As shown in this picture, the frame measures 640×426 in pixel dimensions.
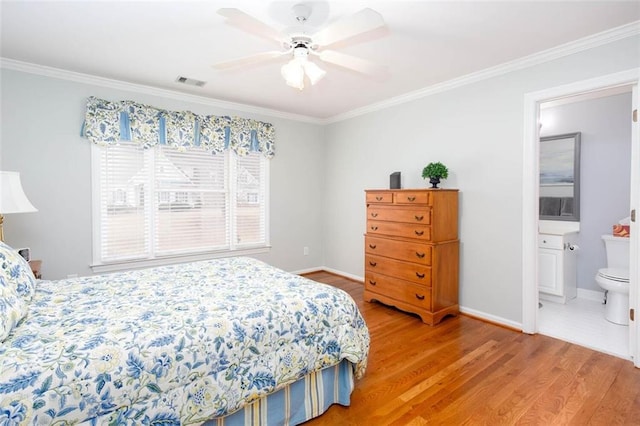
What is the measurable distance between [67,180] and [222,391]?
3011 millimetres

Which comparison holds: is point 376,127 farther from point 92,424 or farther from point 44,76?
point 92,424

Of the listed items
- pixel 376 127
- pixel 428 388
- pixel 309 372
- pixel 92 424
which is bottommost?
pixel 428 388

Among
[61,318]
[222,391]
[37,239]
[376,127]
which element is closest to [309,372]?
[222,391]

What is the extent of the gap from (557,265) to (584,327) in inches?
30.7

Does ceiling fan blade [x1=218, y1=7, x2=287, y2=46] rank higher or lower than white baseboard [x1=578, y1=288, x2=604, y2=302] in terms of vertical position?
higher

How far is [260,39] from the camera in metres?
2.57

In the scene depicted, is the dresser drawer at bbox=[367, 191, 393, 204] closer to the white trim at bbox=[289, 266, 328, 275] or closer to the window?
the window

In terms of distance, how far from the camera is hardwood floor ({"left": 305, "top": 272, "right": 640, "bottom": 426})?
1887 millimetres

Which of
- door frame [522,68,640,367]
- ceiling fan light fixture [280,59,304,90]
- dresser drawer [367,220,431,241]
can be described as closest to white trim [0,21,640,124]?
door frame [522,68,640,367]

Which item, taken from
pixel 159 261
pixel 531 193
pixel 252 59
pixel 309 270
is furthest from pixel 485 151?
pixel 159 261

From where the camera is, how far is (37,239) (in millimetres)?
3197

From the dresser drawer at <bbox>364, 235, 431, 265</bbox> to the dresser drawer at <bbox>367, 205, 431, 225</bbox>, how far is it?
23 cm

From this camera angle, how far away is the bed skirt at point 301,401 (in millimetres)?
1649

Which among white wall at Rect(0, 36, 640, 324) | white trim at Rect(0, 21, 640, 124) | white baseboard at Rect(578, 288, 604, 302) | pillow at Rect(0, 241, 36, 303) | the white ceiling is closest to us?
pillow at Rect(0, 241, 36, 303)
